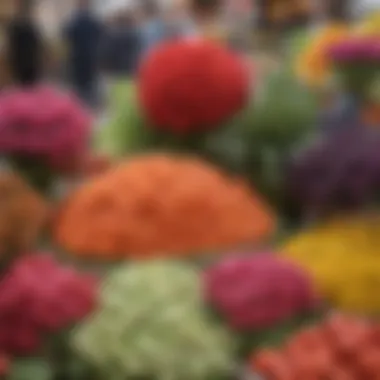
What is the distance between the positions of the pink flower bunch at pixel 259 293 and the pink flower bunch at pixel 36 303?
100 mm

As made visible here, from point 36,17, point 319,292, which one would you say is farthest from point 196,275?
point 36,17

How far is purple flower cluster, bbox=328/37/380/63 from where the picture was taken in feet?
3.19

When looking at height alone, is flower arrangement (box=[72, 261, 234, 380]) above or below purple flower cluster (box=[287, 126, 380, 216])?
below

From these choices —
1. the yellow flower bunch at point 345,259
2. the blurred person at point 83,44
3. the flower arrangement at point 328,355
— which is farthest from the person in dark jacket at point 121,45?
the flower arrangement at point 328,355

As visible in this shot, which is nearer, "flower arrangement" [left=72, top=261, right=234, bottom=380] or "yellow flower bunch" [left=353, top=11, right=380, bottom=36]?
"flower arrangement" [left=72, top=261, right=234, bottom=380]

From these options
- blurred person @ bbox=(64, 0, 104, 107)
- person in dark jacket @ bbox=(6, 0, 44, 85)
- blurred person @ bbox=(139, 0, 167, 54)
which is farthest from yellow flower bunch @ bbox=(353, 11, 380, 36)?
blurred person @ bbox=(64, 0, 104, 107)

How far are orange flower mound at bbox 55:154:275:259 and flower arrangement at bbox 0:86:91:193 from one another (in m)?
0.05

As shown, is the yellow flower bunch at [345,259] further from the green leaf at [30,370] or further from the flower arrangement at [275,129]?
the green leaf at [30,370]

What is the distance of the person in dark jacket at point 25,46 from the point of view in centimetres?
232

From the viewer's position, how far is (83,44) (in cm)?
284

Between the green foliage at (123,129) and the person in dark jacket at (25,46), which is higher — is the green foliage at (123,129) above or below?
above

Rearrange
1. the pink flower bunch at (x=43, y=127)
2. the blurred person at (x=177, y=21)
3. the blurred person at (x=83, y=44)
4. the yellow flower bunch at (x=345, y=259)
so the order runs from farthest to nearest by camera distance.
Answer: the blurred person at (x=83, y=44), the blurred person at (x=177, y=21), the pink flower bunch at (x=43, y=127), the yellow flower bunch at (x=345, y=259)

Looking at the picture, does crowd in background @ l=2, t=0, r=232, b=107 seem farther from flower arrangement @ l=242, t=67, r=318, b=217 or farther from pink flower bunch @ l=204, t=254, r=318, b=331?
pink flower bunch @ l=204, t=254, r=318, b=331

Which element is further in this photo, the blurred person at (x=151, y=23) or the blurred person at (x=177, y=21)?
the blurred person at (x=151, y=23)
